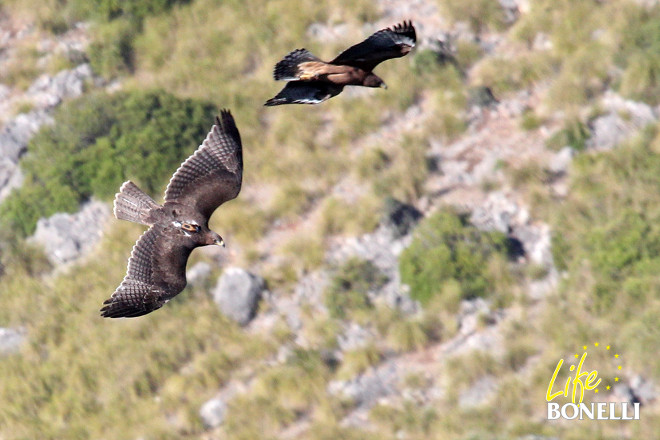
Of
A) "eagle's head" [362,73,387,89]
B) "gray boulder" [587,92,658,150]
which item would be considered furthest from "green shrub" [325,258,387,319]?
"eagle's head" [362,73,387,89]

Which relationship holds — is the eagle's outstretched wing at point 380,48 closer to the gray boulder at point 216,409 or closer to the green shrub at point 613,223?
the gray boulder at point 216,409

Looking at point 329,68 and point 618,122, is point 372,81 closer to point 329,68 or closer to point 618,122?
point 329,68

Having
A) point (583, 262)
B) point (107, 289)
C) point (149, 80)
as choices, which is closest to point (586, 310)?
point (583, 262)

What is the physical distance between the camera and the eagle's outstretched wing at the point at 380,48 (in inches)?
542

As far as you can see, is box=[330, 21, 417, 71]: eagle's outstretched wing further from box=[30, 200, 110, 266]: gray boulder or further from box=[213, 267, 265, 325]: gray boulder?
box=[30, 200, 110, 266]: gray boulder

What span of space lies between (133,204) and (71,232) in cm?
570

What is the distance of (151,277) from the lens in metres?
14.0

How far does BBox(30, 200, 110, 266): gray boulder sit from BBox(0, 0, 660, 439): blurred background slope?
0.11ft

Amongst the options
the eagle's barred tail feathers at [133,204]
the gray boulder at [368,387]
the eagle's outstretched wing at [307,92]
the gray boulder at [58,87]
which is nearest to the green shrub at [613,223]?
the gray boulder at [368,387]

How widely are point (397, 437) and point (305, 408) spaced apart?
53.5 inches

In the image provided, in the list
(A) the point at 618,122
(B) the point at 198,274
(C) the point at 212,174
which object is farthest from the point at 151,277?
(A) the point at 618,122

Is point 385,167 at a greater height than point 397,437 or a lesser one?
greater

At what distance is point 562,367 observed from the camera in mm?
18078

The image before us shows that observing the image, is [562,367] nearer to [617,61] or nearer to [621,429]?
[621,429]
